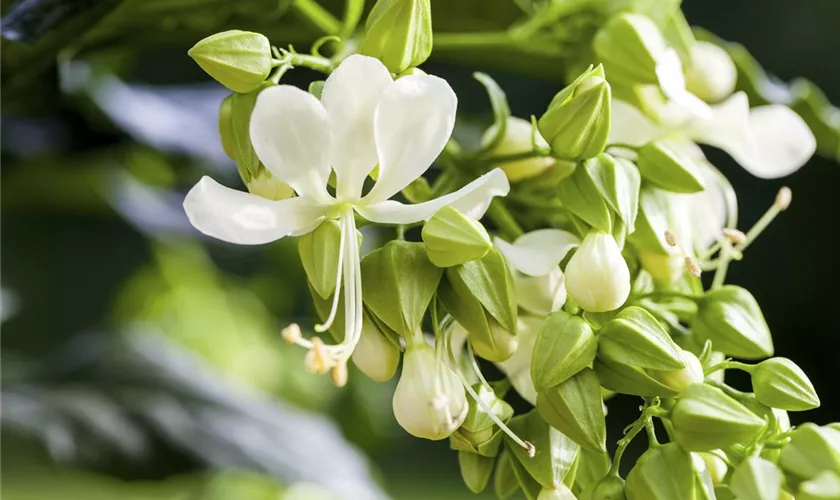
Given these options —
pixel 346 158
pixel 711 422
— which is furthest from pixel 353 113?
pixel 711 422

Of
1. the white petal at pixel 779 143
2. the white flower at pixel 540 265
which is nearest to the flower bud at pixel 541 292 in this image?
the white flower at pixel 540 265

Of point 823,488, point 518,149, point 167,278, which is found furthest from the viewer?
point 167,278

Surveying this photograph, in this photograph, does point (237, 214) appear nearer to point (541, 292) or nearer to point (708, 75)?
point (541, 292)

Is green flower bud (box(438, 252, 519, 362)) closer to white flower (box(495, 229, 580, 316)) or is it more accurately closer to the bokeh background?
white flower (box(495, 229, 580, 316))

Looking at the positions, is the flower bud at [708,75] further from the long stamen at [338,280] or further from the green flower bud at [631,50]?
the long stamen at [338,280]

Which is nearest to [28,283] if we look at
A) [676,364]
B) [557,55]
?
[557,55]

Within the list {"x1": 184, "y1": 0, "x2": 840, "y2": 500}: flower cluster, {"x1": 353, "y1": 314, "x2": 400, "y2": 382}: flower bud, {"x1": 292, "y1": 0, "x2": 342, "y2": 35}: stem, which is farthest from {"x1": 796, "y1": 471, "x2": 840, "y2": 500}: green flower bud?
{"x1": 292, "y1": 0, "x2": 342, "y2": 35}: stem
